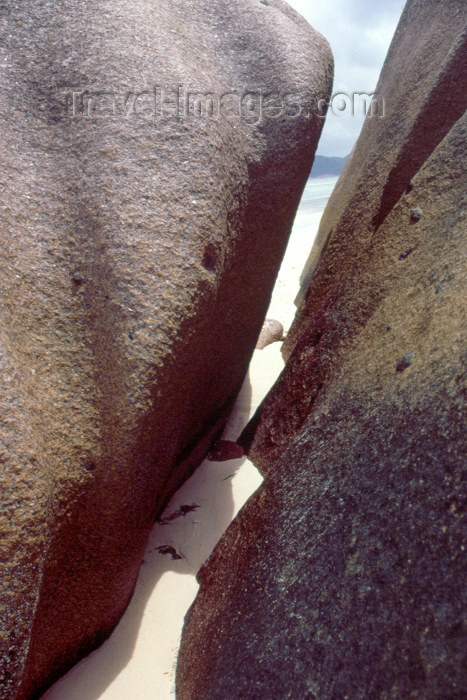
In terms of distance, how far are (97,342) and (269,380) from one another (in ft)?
4.99

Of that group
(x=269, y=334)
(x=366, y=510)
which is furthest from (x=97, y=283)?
(x=269, y=334)

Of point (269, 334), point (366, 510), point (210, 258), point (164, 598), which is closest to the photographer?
point (366, 510)

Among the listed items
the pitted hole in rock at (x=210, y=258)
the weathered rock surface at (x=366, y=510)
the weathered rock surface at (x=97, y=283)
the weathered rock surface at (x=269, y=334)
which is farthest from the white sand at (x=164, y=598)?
the pitted hole in rock at (x=210, y=258)

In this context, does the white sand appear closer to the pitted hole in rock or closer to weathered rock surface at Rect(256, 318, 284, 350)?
weathered rock surface at Rect(256, 318, 284, 350)

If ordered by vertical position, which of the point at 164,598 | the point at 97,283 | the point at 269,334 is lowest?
the point at 269,334

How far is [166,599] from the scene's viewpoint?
154 cm

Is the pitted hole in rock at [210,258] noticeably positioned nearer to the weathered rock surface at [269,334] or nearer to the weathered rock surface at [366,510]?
the weathered rock surface at [366,510]

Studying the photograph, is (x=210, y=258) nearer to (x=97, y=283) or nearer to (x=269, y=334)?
(x=97, y=283)

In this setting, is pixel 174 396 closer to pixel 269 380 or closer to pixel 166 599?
pixel 166 599

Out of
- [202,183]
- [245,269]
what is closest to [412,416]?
[202,183]

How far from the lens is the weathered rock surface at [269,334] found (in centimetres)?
304

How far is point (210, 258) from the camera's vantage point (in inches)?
52.3

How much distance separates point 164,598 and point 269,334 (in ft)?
6.03

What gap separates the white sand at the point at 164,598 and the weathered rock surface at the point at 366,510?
17 centimetres
